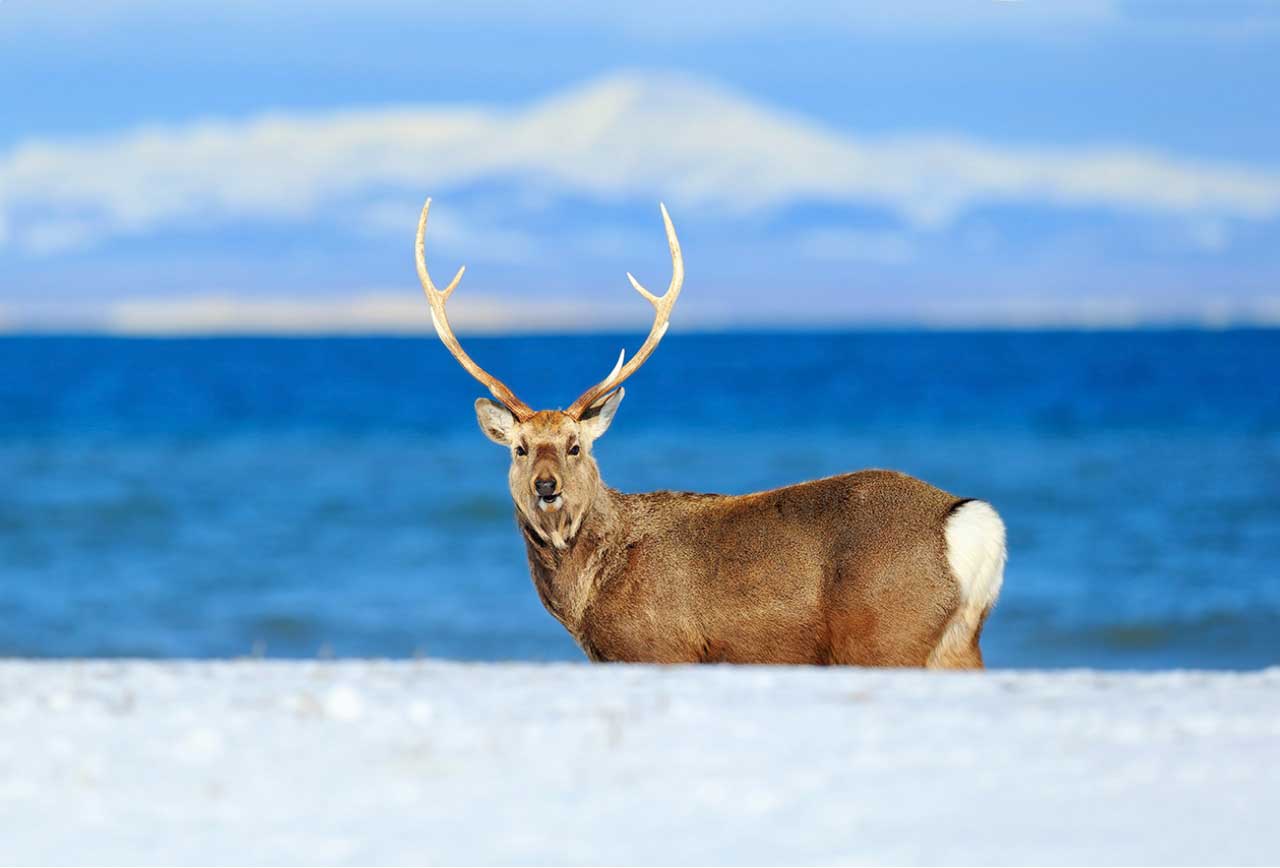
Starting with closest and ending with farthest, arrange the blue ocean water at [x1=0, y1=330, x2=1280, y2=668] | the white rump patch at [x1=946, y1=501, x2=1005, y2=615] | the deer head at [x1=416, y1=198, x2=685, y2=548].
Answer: the white rump patch at [x1=946, y1=501, x2=1005, y2=615] → the deer head at [x1=416, y1=198, x2=685, y2=548] → the blue ocean water at [x1=0, y1=330, x2=1280, y2=668]

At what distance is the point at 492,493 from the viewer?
91.8ft

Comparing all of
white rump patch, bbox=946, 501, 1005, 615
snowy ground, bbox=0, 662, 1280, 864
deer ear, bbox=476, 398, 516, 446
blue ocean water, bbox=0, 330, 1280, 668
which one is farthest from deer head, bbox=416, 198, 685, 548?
snowy ground, bbox=0, 662, 1280, 864

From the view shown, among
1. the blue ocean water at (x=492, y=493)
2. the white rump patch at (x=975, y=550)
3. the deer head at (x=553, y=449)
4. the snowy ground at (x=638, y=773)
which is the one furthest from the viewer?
the blue ocean water at (x=492, y=493)

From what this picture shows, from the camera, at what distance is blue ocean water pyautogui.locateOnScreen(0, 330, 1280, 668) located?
1877 cm

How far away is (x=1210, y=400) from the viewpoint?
43750 millimetres

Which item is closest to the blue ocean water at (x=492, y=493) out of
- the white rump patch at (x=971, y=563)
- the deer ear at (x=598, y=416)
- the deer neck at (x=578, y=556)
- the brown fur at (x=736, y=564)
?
the deer neck at (x=578, y=556)

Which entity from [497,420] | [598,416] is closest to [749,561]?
[598,416]

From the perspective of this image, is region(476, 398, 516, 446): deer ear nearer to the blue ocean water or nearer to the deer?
the deer

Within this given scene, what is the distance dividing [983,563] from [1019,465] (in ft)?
78.3

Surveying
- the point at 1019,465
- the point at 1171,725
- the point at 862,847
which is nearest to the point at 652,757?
the point at 862,847

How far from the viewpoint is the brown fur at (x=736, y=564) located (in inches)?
300

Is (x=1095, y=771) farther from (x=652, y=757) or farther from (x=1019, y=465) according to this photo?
(x=1019, y=465)

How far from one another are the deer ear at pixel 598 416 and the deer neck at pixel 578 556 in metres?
0.32

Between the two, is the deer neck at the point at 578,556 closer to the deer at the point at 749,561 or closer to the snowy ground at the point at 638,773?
the deer at the point at 749,561
